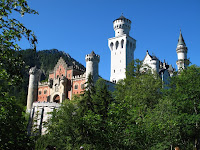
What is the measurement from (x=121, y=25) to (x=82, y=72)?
728 inches

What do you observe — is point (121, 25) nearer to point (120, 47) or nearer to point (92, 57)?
point (120, 47)

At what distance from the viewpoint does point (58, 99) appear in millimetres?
54406

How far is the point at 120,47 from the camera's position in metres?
65.1

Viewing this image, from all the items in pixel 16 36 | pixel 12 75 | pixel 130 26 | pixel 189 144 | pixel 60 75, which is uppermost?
pixel 130 26

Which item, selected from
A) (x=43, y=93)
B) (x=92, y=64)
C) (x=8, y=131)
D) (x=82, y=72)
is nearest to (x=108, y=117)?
(x=8, y=131)

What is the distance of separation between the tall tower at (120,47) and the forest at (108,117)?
69.1 ft

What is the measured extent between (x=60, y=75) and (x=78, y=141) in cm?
3450

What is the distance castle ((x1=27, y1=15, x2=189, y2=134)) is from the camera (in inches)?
1890

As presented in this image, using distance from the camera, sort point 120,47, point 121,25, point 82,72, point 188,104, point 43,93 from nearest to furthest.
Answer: point 188,104
point 82,72
point 43,93
point 120,47
point 121,25

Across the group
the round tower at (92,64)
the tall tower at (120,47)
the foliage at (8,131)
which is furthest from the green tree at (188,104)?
the tall tower at (120,47)

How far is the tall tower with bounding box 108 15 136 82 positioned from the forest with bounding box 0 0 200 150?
21.0m

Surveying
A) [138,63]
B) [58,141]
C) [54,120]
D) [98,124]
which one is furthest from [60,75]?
[98,124]

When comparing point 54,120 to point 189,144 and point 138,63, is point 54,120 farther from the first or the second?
Result: point 138,63

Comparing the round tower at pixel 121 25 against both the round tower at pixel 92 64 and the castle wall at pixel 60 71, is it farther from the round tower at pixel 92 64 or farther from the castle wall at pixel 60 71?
the round tower at pixel 92 64
